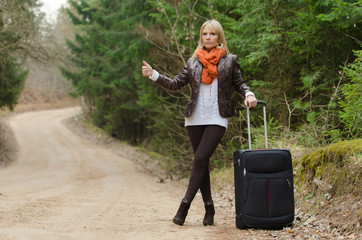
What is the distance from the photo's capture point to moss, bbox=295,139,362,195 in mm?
4433

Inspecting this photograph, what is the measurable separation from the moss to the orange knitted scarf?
1.82m

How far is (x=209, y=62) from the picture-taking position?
433 centimetres

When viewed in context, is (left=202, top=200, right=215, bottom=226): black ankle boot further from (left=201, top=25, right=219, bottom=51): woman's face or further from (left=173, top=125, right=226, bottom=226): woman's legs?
(left=201, top=25, right=219, bottom=51): woman's face

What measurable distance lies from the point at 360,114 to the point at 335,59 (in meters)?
2.89

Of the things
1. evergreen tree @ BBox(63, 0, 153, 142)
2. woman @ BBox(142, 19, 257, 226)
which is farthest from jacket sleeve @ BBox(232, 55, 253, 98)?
evergreen tree @ BBox(63, 0, 153, 142)

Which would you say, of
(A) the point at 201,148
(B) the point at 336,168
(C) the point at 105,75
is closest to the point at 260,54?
(B) the point at 336,168

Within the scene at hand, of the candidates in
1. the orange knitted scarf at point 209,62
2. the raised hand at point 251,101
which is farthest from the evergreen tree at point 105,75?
the raised hand at point 251,101

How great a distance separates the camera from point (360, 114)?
5387mm

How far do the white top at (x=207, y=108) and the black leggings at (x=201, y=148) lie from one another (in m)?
0.06

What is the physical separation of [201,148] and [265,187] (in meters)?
0.76

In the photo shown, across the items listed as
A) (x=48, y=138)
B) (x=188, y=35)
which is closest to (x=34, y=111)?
(x=48, y=138)

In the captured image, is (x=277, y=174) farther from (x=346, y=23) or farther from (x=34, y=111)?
(x=34, y=111)

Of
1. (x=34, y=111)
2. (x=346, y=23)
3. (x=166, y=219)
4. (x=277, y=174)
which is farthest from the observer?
(x=34, y=111)

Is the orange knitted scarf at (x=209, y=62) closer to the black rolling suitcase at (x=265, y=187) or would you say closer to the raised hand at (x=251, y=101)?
the raised hand at (x=251, y=101)
